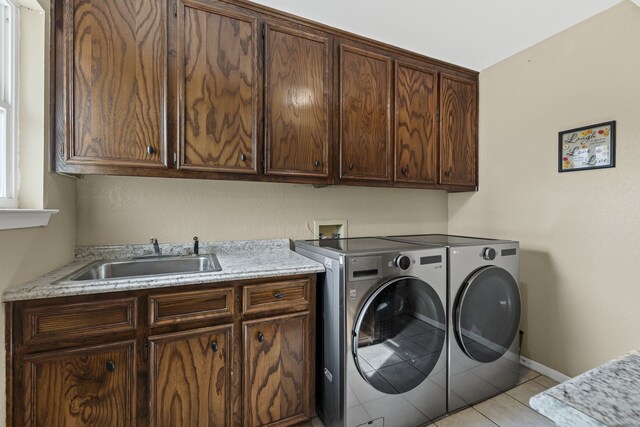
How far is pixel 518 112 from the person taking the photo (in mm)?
2225

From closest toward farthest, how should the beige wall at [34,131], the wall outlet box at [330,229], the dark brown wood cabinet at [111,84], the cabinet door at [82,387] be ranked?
the cabinet door at [82,387], the beige wall at [34,131], the dark brown wood cabinet at [111,84], the wall outlet box at [330,229]

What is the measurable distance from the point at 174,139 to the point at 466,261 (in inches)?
71.7

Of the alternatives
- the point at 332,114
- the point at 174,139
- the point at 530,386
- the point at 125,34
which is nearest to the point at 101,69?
the point at 125,34

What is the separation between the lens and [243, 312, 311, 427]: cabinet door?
145 centimetres

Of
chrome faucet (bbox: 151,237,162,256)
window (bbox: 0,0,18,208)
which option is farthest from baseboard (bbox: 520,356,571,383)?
window (bbox: 0,0,18,208)

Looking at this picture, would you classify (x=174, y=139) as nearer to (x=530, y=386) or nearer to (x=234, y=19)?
(x=234, y=19)

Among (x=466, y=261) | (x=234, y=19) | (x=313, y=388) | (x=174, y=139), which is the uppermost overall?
(x=234, y=19)

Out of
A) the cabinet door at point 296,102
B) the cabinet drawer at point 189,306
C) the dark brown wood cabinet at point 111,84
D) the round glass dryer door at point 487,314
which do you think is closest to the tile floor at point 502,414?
the round glass dryer door at point 487,314

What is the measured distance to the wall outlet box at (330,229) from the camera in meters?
2.25

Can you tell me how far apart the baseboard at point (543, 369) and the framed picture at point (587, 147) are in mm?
1414

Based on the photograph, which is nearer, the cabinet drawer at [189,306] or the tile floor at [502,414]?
the cabinet drawer at [189,306]

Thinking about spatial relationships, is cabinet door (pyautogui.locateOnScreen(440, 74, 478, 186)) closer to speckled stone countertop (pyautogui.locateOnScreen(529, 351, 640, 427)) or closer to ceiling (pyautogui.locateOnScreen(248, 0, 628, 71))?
ceiling (pyautogui.locateOnScreen(248, 0, 628, 71))

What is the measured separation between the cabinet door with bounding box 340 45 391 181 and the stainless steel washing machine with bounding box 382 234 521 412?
0.76 m

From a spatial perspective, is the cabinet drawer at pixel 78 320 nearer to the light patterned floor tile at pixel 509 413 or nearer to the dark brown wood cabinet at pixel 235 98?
the dark brown wood cabinet at pixel 235 98
